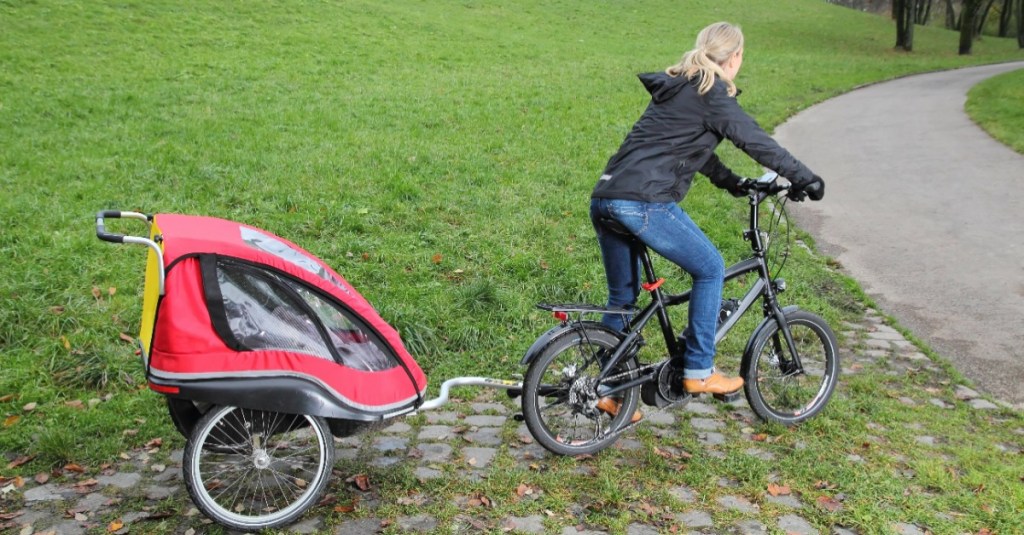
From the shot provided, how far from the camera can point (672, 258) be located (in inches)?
177

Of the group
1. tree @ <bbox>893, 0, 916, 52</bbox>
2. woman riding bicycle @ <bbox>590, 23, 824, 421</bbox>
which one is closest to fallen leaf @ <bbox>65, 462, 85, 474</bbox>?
woman riding bicycle @ <bbox>590, 23, 824, 421</bbox>

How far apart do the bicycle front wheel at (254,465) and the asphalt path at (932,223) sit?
4.38 m

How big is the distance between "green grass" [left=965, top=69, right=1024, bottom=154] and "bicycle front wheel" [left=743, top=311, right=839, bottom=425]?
1036 cm

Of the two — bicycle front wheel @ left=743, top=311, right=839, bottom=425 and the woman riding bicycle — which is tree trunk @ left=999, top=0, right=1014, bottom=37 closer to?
bicycle front wheel @ left=743, top=311, right=839, bottom=425

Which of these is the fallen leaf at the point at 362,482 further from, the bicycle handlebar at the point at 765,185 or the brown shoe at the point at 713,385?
the bicycle handlebar at the point at 765,185

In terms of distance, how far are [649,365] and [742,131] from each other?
4.39 ft

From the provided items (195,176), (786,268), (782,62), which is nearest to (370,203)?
(195,176)

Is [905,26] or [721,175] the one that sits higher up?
[721,175]

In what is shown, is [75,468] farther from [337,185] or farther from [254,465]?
[337,185]

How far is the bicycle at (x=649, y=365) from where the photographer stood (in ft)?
14.9

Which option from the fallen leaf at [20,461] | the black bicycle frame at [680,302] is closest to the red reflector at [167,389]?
the fallen leaf at [20,461]

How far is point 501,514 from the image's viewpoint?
4.16m

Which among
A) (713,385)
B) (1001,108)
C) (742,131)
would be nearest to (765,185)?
(742,131)

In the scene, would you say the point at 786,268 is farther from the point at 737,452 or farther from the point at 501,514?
the point at 501,514
